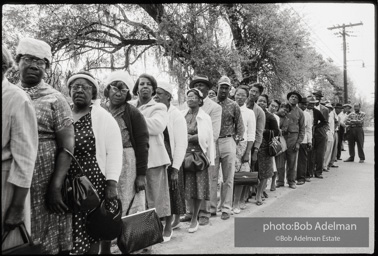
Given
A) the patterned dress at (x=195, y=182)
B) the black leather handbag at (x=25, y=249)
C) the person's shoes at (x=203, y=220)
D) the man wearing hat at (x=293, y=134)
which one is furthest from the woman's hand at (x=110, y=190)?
the man wearing hat at (x=293, y=134)

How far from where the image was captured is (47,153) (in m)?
2.57

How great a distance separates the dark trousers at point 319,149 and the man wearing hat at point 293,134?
1322 millimetres

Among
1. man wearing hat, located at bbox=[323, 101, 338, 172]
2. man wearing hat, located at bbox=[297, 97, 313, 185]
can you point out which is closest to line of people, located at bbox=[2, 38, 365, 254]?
man wearing hat, located at bbox=[297, 97, 313, 185]

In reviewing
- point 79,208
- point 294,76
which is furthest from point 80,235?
point 294,76

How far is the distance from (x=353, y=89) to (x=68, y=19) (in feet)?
112

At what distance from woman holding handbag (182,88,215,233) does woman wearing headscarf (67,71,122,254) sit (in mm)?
1677

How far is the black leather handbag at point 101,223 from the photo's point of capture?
2.84m

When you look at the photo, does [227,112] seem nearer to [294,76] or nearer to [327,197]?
[327,197]

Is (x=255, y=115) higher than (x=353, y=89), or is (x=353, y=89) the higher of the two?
(x=353, y=89)

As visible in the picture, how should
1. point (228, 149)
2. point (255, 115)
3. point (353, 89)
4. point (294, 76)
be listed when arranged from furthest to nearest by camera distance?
point (353, 89) < point (294, 76) < point (255, 115) < point (228, 149)

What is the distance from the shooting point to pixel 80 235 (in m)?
2.86

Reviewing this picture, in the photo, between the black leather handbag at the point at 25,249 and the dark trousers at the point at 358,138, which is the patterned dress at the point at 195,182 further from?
the dark trousers at the point at 358,138

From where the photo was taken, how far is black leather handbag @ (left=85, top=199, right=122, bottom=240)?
9.32ft

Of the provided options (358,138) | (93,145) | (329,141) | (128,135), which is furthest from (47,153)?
(358,138)
